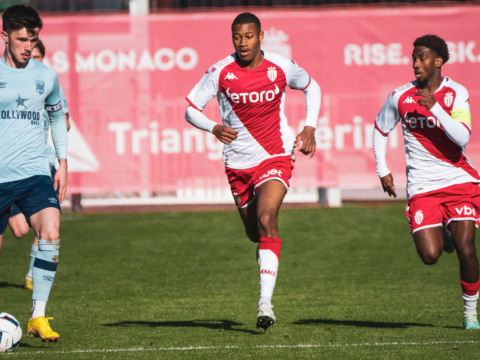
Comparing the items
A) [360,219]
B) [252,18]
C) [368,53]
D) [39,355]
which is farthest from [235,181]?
[368,53]

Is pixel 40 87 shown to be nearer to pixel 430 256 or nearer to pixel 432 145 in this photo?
pixel 432 145

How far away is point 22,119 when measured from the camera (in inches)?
281

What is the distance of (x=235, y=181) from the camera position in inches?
325

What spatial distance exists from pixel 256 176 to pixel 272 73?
2.92 feet

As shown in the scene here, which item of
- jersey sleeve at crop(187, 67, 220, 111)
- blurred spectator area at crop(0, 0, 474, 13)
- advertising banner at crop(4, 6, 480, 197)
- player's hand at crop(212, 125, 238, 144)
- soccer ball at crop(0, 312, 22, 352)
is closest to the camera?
A: soccer ball at crop(0, 312, 22, 352)

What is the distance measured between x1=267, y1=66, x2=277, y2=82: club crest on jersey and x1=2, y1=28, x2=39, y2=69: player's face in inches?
79.3

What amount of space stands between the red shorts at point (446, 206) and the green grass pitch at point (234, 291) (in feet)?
2.94

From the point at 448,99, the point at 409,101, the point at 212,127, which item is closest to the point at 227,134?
the point at 212,127

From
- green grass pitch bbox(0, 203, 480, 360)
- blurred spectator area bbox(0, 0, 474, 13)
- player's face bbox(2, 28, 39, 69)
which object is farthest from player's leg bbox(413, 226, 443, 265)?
blurred spectator area bbox(0, 0, 474, 13)

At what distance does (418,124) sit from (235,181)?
1650 mm

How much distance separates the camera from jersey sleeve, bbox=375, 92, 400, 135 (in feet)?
26.4

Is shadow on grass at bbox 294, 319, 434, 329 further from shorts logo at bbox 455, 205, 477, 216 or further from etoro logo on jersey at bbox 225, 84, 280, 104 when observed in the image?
etoro logo on jersey at bbox 225, 84, 280, 104

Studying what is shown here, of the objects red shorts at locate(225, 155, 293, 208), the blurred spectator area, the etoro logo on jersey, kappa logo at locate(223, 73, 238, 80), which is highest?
the blurred spectator area

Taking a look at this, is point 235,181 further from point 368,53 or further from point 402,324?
point 368,53
